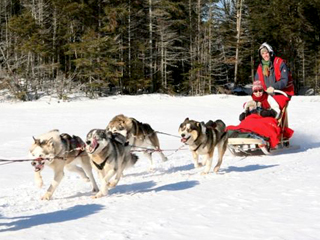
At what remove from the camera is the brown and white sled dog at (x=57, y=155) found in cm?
445

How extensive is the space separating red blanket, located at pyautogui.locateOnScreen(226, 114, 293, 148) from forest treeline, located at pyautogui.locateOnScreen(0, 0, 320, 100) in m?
14.1

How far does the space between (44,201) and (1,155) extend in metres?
4.35

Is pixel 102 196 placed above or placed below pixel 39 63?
below

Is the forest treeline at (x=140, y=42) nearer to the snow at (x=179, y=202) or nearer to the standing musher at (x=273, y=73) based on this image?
the snow at (x=179, y=202)

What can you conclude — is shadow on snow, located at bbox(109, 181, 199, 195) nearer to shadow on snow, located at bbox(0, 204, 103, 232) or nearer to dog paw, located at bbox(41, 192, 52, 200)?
dog paw, located at bbox(41, 192, 52, 200)

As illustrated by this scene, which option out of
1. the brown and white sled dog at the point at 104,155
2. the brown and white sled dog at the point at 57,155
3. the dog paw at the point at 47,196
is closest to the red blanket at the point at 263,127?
the brown and white sled dog at the point at 104,155

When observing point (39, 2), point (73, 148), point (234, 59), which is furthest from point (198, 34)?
point (73, 148)

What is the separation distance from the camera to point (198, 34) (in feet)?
92.4

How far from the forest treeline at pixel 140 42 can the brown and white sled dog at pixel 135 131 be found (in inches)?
565

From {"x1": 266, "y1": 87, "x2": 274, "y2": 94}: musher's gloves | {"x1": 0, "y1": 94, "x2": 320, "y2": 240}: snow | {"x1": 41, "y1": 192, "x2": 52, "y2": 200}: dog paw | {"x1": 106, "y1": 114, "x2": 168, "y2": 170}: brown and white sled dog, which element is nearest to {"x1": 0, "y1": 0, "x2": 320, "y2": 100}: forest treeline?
{"x1": 0, "y1": 94, "x2": 320, "y2": 240}: snow

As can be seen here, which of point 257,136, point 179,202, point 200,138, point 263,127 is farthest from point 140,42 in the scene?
point 179,202

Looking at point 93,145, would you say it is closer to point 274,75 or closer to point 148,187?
point 148,187

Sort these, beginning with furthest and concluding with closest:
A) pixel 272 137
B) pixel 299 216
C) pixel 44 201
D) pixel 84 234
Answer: pixel 272 137 → pixel 44 201 → pixel 299 216 → pixel 84 234

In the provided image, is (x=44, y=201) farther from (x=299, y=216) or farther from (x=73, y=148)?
(x=299, y=216)
